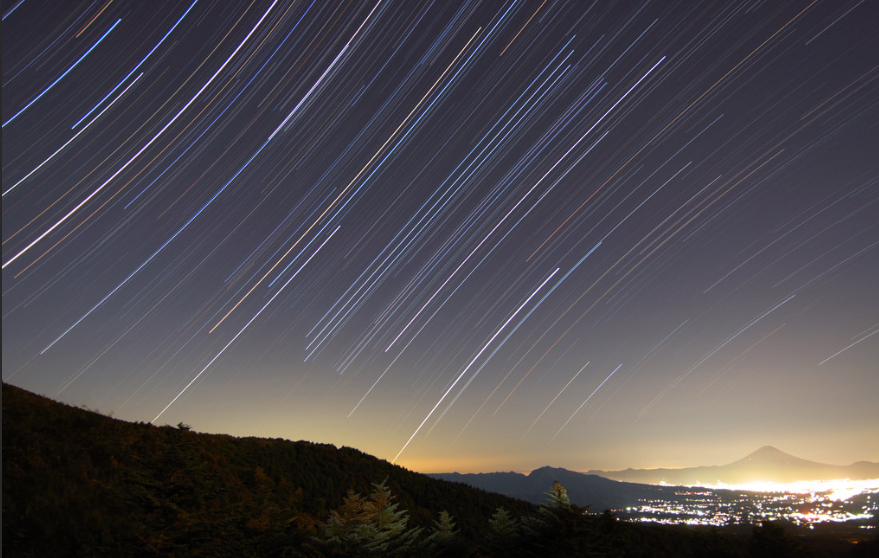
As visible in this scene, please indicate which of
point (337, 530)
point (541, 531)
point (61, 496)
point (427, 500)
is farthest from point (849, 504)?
point (61, 496)

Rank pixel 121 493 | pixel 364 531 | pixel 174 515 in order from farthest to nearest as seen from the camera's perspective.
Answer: pixel 364 531, pixel 174 515, pixel 121 493

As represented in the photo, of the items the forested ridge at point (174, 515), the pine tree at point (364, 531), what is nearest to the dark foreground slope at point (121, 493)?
the forested ridge at point (174, 515)

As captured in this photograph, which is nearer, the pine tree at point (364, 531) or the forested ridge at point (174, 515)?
the forested ridge at point (174, 515)

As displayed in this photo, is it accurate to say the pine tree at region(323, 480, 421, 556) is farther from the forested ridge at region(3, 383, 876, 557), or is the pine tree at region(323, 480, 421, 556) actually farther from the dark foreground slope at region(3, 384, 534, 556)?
the dark foreground slope at region(3, 384, 534, 556)

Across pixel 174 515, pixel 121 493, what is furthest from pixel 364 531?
pixel 121 493

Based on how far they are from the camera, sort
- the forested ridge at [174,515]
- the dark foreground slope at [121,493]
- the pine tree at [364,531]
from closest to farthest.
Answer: the dark foreground slope at [121,493] → the forested ridge at [174,515] → the pine tree at [364,531]

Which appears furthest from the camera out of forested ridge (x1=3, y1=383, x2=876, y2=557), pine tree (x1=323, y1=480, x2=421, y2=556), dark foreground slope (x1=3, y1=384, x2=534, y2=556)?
pine tree (x1=323, y1=480, x2=421, y2=556)

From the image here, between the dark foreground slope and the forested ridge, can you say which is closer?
the dark foreground slope

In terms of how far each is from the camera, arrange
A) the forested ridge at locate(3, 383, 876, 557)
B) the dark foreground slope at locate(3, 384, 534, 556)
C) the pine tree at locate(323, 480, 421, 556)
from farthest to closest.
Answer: the pine tree at locate(323, 480, 421, 556) < the forested ridge at locate(3, 383, 876, 557) < the dark foreground slope at locate(3, 384, 534, 556)

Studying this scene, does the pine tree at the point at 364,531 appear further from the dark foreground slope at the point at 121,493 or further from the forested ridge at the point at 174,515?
the dark foreground slope at the point at 121,493

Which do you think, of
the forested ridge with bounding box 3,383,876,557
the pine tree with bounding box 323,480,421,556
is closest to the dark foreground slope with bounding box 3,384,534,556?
the forested ridge with bounding box 3,383,876,557

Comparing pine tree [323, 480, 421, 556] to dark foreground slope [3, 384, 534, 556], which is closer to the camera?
dark foreground slope [3, 384, 534, 556]

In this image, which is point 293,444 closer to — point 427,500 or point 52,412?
point 427,500

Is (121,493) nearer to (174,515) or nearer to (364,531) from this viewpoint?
(174,515)
